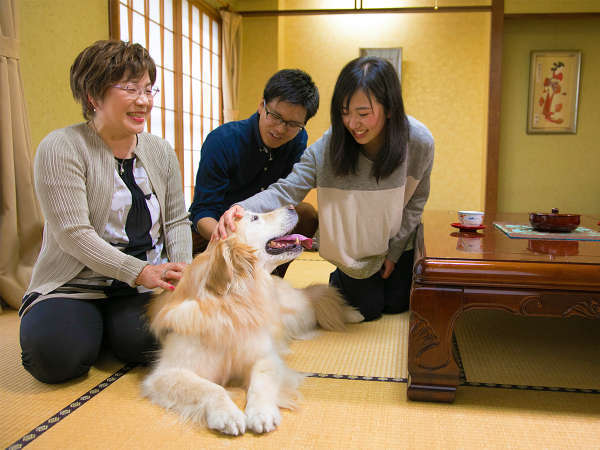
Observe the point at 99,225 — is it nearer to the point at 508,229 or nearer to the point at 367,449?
the point at 367,449

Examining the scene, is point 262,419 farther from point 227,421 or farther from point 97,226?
point 97,226

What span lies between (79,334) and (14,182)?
126 cm

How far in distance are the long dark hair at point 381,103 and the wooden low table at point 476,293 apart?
0.55m

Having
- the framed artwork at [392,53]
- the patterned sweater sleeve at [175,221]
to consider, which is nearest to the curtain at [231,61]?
the framed artwork at [392,53]

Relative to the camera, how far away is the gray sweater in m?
1.91

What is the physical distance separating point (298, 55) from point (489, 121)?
2.24 meters

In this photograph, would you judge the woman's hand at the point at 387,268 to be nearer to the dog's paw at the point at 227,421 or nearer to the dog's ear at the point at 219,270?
the dog's ear at the point at 219,270

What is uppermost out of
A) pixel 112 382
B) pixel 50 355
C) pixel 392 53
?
pixel 392 53

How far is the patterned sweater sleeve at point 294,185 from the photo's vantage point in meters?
1.82

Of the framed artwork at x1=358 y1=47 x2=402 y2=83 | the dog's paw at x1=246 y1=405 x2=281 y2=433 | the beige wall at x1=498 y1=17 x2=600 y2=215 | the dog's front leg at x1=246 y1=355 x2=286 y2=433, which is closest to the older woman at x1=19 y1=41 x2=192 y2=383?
the dog's front leg at x1=246 y1=355 x2=286 y2=433

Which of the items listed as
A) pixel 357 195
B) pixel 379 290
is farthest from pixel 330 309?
pixel 357 195

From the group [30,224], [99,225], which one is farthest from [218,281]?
[30,224]

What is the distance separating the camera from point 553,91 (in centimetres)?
533

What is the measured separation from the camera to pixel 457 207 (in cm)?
559
